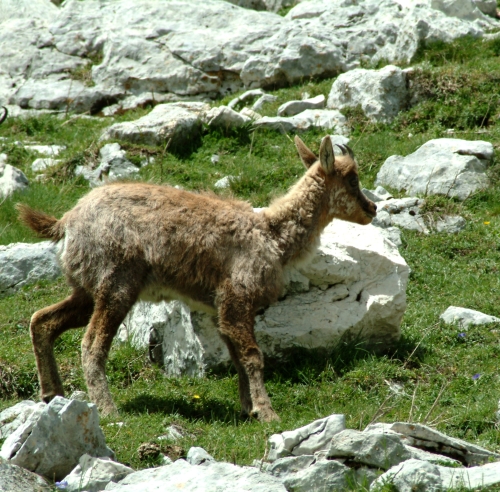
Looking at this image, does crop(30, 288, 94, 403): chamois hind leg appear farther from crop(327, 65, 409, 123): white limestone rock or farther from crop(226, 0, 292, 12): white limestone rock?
crop(226, 0, 292, 12): white limestone rock

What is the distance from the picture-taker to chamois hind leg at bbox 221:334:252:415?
21.6ft

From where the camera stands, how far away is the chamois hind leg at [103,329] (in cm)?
645

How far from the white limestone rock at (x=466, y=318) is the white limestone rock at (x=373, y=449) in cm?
351

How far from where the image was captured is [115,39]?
1562cm

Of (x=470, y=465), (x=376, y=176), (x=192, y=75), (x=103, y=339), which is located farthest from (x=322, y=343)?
(x=192, y=75)

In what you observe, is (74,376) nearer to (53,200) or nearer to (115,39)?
(53,200)

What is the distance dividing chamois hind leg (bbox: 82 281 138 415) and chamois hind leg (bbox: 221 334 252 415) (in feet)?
3.30

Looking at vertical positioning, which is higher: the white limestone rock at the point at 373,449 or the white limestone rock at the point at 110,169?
the white limestone rock at the point at 373,449

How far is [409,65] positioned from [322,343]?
7.97 m

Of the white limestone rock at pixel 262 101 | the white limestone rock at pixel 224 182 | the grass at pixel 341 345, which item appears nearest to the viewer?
the grass at pixel 341 345

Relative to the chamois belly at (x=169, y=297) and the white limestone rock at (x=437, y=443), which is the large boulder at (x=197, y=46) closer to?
the chamois belly at (x=169, y=297)

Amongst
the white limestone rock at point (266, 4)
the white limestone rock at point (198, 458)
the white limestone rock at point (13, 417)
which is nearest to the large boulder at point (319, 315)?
the white limestone rock at point (13, 417)

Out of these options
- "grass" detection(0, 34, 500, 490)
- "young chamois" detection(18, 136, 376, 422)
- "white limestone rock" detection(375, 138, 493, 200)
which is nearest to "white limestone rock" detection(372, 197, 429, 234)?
"grass" detection(0, 34, 500, 490)

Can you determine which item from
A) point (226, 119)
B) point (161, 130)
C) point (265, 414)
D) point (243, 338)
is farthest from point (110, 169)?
point (265, 414)
